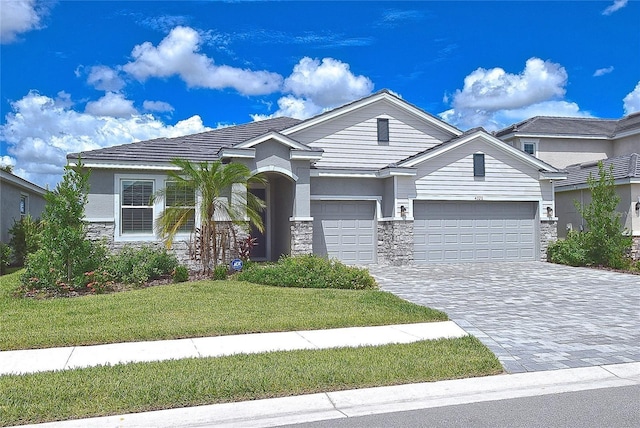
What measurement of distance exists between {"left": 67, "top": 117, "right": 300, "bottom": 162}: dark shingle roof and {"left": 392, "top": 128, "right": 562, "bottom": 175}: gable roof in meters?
4.89

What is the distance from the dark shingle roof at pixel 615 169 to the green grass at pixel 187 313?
13.0 m

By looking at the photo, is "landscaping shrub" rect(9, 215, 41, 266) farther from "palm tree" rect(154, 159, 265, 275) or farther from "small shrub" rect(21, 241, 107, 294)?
"small shrub" rect(21, 241, 107, 294)

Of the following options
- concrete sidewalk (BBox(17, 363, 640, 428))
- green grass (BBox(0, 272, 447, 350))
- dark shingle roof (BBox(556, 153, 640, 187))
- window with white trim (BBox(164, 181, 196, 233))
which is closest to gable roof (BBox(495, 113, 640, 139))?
dark shingle roof (BBox(556, 153, 640, 187))

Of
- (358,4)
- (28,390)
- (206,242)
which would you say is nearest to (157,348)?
(28,390)

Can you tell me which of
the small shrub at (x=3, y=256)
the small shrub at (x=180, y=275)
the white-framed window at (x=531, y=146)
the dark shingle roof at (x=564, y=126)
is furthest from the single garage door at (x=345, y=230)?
the dark shingle roof at (x=564, y=126)

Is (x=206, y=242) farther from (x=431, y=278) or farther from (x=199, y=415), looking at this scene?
(x=199, y=415)

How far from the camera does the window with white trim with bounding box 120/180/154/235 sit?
16391 millimetres

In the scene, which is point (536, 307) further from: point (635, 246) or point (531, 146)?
point (531, 146)

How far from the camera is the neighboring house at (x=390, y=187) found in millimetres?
17781

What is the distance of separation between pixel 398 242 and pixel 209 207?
6.89 metres

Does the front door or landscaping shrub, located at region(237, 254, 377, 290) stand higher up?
the front door

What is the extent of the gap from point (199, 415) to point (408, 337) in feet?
12.9

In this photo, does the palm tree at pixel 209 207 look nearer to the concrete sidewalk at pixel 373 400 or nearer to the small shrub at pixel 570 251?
the concrete sidewalk at pixel 373 400

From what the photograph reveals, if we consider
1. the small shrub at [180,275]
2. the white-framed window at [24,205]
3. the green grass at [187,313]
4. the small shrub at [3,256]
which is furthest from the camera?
the white-framed window at [24,205]
